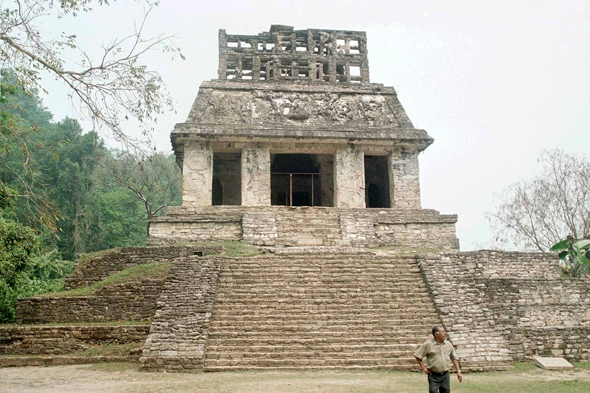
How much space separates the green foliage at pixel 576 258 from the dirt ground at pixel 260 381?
182 inches

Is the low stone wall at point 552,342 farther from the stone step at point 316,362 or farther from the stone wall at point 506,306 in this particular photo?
the stone step at point 316,362

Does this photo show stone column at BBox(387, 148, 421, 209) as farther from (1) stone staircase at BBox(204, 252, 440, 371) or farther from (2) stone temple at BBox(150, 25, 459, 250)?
(1) stone staircase at BBox(204, 252, 440, 371)

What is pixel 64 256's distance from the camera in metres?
25.8

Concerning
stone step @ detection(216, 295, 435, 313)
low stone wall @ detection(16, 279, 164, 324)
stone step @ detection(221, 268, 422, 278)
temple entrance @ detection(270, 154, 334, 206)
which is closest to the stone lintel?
temple entrance @ detection(270, 154, 334, 206)

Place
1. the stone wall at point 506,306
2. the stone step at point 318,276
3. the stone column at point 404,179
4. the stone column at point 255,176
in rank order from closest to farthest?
the stone wall at point 506,306, the stone step at point 318,276, the stone column at point 255,176, the stone column at point 404,179

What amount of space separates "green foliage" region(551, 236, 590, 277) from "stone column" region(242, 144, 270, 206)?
7.43 meters

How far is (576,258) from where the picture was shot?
1166 cm

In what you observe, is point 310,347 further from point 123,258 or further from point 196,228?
point 196,228

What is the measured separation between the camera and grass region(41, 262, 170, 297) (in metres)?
9.91

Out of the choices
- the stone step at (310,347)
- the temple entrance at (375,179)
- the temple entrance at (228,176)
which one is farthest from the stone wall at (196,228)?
the temple entrance at (375,179)

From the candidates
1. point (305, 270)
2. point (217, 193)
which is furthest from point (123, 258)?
point (217, 193)

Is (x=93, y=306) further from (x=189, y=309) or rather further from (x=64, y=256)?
(x=64, y=256)

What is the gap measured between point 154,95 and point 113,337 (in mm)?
4404

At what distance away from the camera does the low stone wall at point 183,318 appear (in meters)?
7.26
